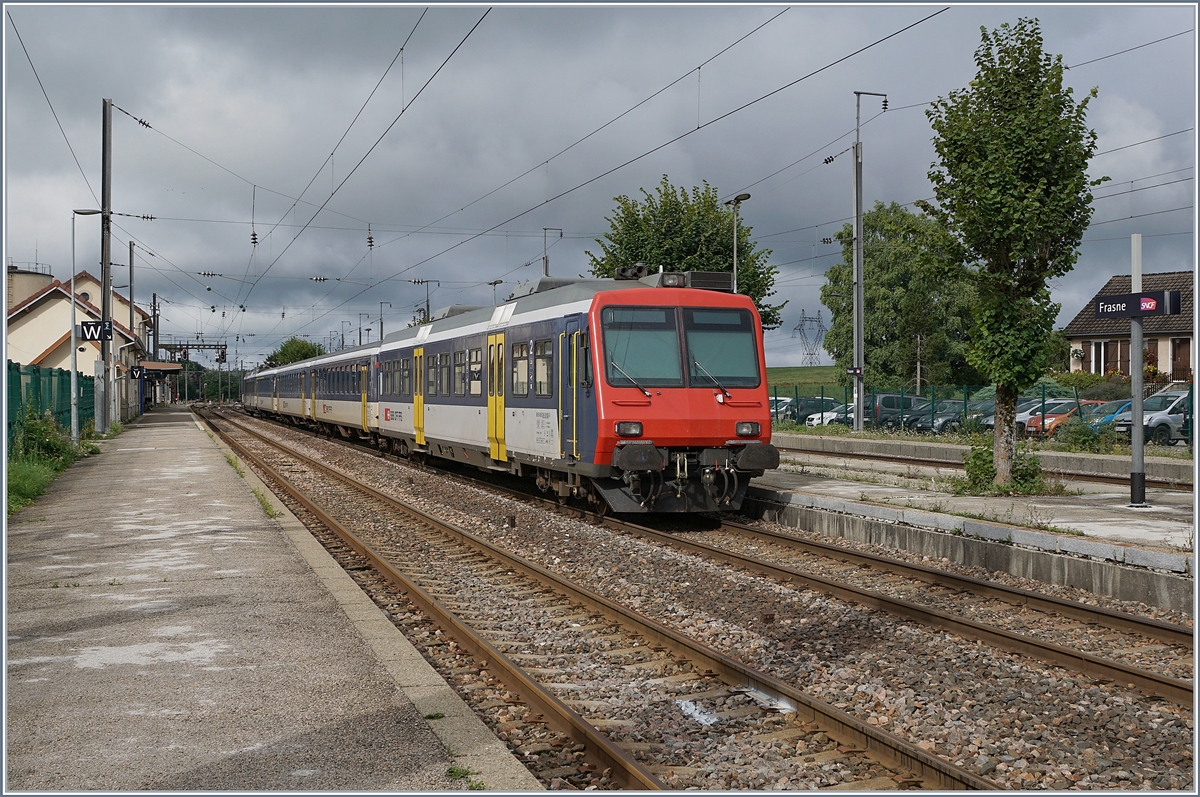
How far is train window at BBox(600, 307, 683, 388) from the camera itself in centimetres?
1320

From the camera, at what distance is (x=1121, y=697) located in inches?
245

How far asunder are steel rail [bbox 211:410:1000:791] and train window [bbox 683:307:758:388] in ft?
14.9

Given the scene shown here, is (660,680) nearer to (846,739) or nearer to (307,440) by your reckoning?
(846,739)

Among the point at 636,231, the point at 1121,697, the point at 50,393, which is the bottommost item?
the point at 1121,697

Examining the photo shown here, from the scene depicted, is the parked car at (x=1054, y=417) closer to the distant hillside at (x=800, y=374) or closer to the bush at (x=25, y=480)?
the bush at (x=25, y=480)

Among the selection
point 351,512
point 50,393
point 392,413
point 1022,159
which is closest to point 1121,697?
point 1022,159

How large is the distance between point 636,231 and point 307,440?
48.0ft

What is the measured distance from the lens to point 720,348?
44.9ft

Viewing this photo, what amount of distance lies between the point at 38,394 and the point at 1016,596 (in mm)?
22731

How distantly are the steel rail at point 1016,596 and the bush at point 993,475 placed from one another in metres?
4.38

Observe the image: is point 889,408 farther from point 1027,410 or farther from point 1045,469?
point 1045,469

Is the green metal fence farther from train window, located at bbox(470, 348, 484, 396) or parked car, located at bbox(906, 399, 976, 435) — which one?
parked car, located at bbox(906, 399, 976, 435)

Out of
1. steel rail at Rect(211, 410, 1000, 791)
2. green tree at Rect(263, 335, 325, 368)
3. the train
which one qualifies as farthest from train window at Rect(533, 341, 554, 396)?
green tree at Rect(263, 335, 325, 368)

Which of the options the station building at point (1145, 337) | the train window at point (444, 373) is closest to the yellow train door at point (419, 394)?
the train window at point (444, 373)
